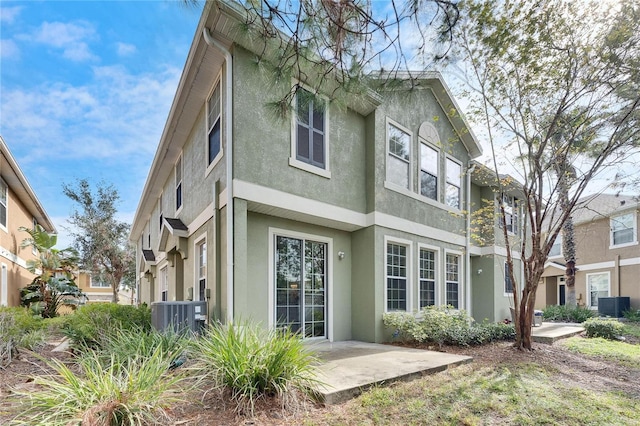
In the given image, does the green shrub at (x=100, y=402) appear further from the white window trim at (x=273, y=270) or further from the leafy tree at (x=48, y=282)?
the leafy tree at (x=48, y=282)

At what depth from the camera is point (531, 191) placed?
27.0 feet

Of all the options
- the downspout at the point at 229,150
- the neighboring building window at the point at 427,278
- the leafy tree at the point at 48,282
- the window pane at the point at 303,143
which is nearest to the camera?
the downspout at the point at 229,150

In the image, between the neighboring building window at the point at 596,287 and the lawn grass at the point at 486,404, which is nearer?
the lawn grass at the point at 486,404

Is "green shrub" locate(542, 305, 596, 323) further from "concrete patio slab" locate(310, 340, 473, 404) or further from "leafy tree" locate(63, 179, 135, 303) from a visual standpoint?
"leafy tree" locate(63, 179, 135, 303)

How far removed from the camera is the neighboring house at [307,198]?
6.93m

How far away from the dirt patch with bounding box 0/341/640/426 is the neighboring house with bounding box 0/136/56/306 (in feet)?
26.1

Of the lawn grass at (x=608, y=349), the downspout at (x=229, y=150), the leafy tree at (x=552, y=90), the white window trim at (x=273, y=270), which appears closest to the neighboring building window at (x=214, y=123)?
the downspout at (x=229, y=150)

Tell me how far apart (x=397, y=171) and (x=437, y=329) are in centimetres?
429

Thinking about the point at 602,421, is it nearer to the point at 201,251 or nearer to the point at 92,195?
the point at 201,251

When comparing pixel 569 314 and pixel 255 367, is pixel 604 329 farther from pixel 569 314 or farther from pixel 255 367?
pixel 255 367

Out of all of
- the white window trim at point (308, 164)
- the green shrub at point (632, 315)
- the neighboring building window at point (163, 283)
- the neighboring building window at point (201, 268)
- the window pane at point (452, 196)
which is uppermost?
the white window trim at point (308, 164)

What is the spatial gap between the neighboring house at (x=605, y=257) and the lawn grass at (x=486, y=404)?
51.5 feet

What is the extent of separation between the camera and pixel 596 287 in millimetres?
20719

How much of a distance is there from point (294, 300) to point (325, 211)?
7.07 ft
